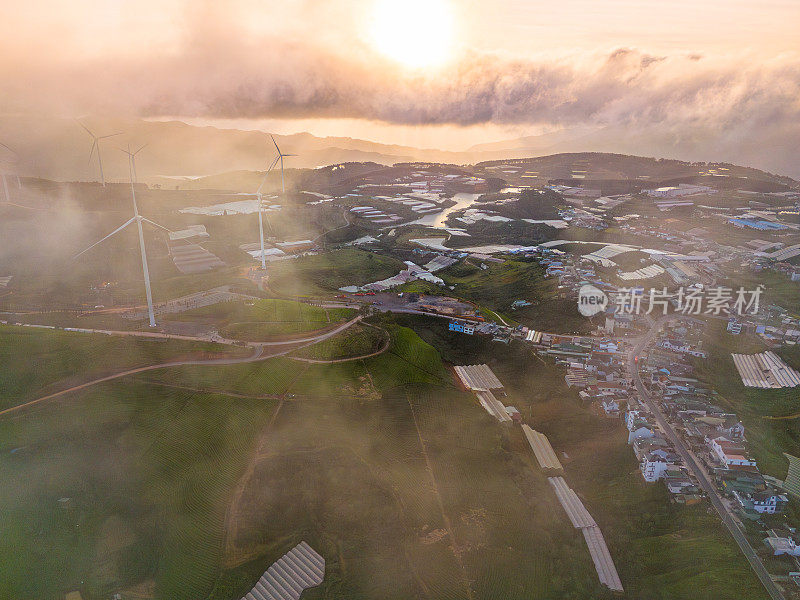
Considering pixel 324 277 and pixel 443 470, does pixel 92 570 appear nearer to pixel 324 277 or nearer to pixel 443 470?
pixel 443 470

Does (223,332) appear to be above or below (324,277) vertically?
above

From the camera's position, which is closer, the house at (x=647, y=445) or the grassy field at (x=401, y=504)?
the grassy field at (x=401, y=504)

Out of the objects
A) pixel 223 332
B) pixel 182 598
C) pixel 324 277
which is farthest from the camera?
pixel 324 277

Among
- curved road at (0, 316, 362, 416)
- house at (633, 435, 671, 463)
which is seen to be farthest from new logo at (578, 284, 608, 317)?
curved road at (0, 316, 362, 416)

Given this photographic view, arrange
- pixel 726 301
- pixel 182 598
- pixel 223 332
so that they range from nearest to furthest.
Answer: pixel 182 598
pixel 223 332
pixel 726 301

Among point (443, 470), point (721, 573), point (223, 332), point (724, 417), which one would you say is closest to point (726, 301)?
point (724, 417)

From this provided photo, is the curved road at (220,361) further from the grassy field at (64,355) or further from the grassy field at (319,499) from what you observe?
the grassy field at (319,499)

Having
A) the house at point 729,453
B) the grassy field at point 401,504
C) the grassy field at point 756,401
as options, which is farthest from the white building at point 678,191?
the grassy field at point 401,504
